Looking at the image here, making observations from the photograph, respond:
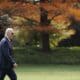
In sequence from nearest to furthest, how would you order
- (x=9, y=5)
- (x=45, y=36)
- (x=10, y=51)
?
(x=10, y=51) < (x=9, y=5) < (x=45, y=36)

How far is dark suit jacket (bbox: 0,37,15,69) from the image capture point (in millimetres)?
11109

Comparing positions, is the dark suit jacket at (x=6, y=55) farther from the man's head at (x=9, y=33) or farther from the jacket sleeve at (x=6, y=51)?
the man's head at (x=9, y=33)

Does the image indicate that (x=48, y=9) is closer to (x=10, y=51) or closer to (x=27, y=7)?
(x=27, y=7)

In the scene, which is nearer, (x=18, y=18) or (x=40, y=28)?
(x=40, y=28)

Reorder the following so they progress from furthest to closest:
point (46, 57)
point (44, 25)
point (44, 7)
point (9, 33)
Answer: point (46, 57) → point (44, 25) → point (44, 7) → point (9, 33)

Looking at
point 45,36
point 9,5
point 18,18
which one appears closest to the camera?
point 9,5

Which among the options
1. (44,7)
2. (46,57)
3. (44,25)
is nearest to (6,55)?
(44,7)

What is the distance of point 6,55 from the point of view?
1109 cm

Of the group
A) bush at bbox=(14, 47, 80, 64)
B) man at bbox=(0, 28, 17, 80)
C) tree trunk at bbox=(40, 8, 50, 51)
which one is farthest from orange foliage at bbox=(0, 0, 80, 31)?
man at bbox=(0, 28, 17, 80)

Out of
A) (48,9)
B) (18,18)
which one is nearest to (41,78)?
(48,9)

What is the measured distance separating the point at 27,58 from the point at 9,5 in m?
3.36

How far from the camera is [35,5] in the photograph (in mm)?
24922

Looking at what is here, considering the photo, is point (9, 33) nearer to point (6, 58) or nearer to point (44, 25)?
point (6, 58)

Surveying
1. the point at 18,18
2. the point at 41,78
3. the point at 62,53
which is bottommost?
the point at 62,53
